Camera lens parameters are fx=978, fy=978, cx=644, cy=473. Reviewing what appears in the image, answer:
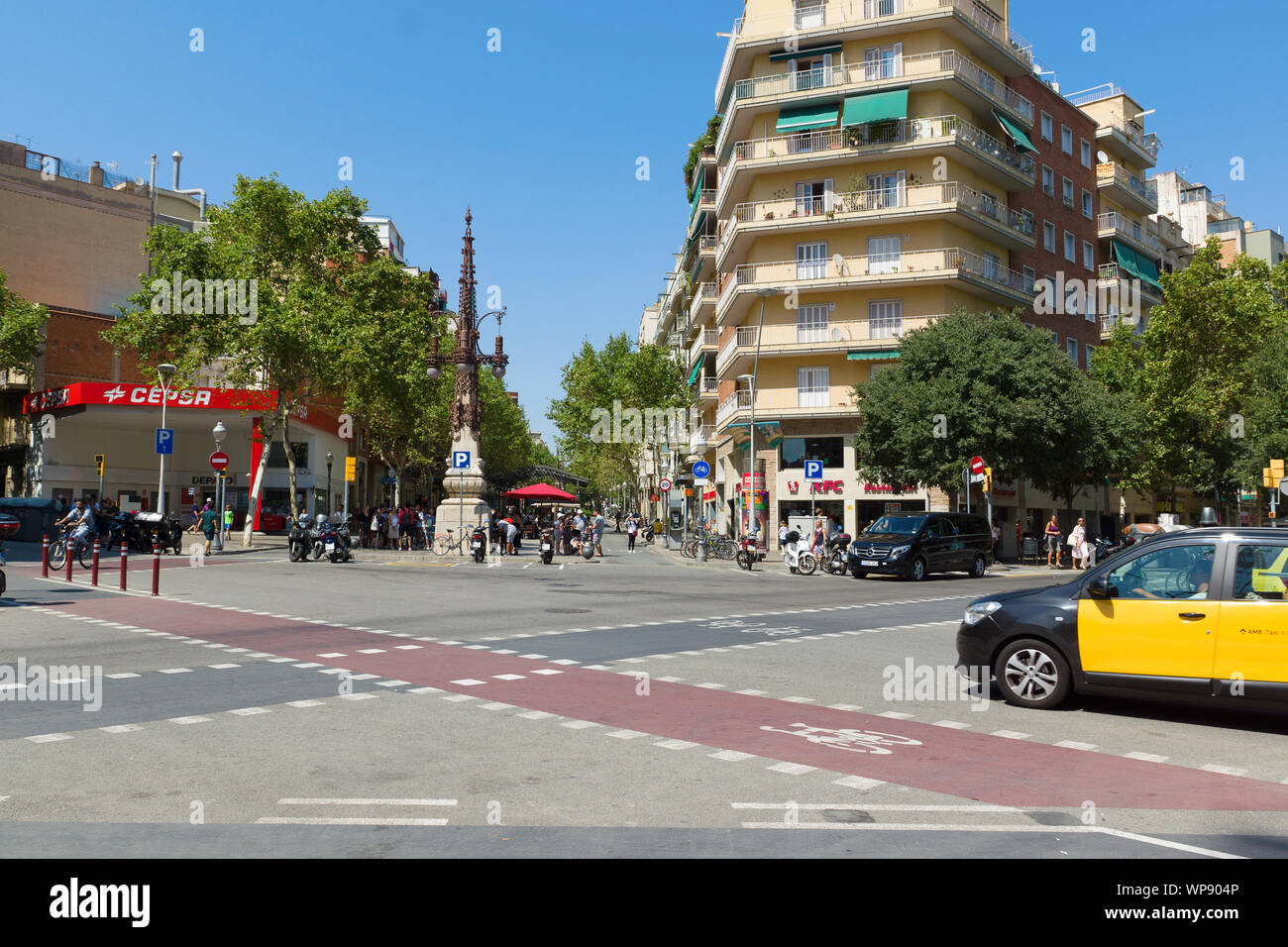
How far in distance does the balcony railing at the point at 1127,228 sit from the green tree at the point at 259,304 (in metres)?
40.6

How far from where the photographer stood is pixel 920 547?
26672 mm

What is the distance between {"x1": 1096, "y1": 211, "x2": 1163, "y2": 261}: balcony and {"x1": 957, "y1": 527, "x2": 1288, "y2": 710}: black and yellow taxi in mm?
53223

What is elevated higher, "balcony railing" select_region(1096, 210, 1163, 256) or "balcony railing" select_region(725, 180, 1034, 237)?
"balcony railing" select_region(1096, 210, 1163, 256)

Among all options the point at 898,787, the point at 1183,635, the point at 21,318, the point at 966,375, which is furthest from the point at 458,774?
the point at 21,318

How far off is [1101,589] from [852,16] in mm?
40160

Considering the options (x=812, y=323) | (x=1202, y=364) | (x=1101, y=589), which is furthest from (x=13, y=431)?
(x=1202, y=364)

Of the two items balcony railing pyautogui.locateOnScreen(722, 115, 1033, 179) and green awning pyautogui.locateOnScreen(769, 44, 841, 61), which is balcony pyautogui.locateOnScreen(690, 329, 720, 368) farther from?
green awning pyautogui.locateOnScreen(769, 44, 841, 61)

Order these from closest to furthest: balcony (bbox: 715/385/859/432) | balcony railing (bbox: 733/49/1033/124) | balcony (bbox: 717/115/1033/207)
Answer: balcony (bbox: 717/115/1033/207), balcony railing (bbox: 733/49/1033/124), balcony (bbox: 715/385/859/432)

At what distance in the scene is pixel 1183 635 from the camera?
23.7ft

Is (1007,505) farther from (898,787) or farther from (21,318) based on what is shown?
(21,318)

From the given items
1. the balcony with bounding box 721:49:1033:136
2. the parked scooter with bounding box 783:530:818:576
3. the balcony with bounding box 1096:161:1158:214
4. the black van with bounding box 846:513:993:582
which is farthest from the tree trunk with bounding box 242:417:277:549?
the balcony with bounding box 1096:161:1158:214

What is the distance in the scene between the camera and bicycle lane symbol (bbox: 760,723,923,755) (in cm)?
650

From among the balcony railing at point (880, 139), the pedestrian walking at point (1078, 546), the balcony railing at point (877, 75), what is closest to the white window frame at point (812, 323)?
the balcony railing at point (880, 139)

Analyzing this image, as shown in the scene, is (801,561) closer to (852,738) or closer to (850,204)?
(850,204)
